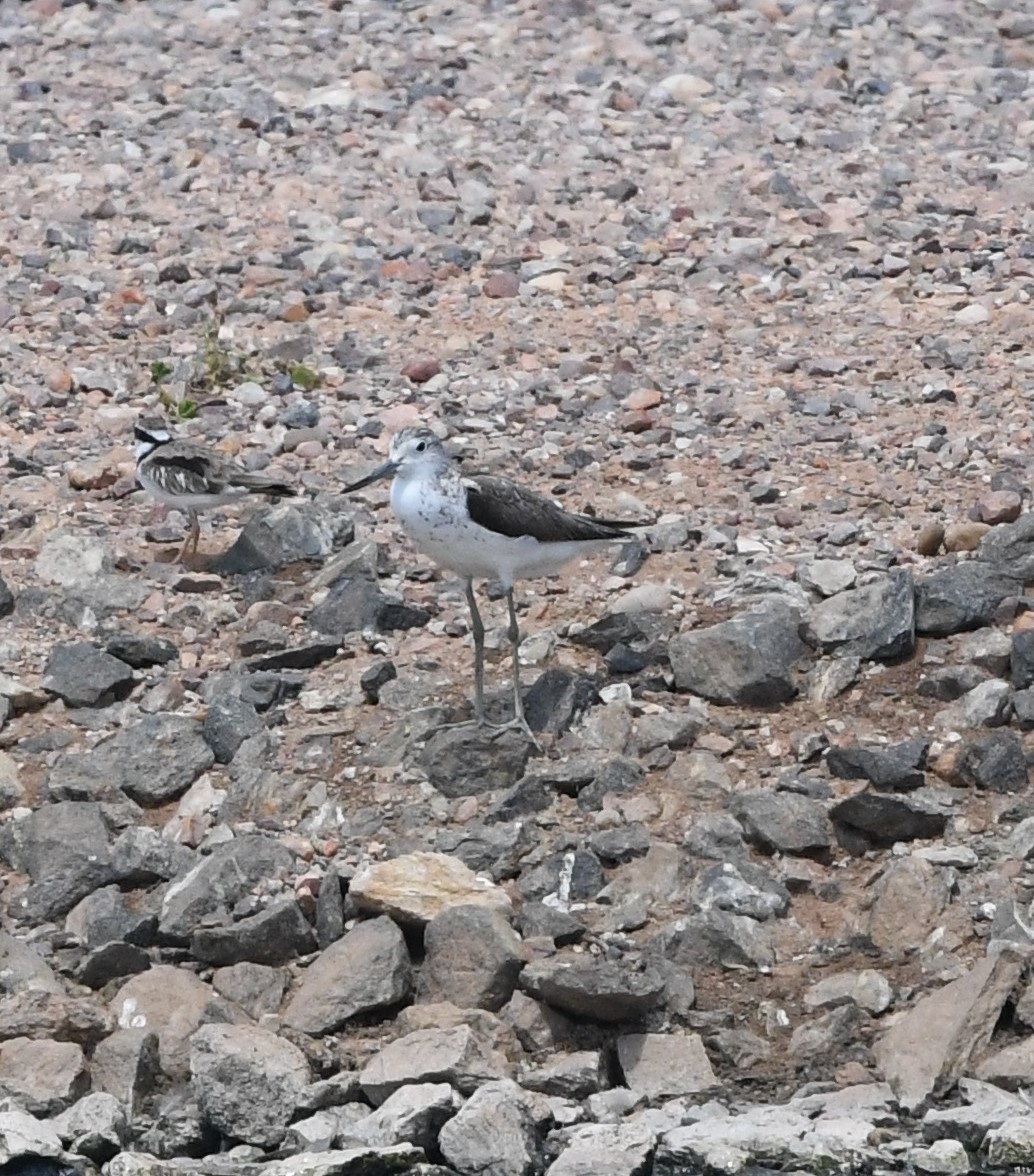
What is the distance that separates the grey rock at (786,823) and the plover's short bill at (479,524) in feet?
3.12

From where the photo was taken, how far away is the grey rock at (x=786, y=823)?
748 cm

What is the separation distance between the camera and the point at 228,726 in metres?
8.30

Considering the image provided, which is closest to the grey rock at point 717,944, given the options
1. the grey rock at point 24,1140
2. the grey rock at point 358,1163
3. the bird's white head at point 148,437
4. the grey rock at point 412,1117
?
the grey rock at point 412,1117

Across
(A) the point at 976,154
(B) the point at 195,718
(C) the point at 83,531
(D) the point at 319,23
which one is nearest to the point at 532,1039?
(B) the point at 195,718

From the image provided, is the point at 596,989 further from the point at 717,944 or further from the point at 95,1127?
the point at 95,1127

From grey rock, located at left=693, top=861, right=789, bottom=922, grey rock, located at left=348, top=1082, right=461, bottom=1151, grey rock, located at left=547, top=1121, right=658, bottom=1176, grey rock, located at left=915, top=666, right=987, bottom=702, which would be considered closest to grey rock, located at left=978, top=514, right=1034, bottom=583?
grey rock, located at left=915, top=666, right=987, bottom=702

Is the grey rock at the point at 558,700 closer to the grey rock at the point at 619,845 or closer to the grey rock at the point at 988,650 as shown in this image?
the grey rock at the point at 619,845

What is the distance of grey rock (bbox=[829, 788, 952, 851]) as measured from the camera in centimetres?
746

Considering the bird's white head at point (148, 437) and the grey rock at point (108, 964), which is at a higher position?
the bird's white head at point (148, 437)

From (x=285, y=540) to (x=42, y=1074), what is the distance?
335 centimetres

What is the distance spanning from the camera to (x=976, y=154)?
13195 millimetres

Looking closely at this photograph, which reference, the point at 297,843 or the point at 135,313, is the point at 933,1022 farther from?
the point at 135,313

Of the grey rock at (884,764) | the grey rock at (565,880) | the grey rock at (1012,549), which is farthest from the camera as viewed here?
the grey rock at (1012,549)

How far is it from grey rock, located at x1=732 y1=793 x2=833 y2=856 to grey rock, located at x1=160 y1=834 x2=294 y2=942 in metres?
1.57
